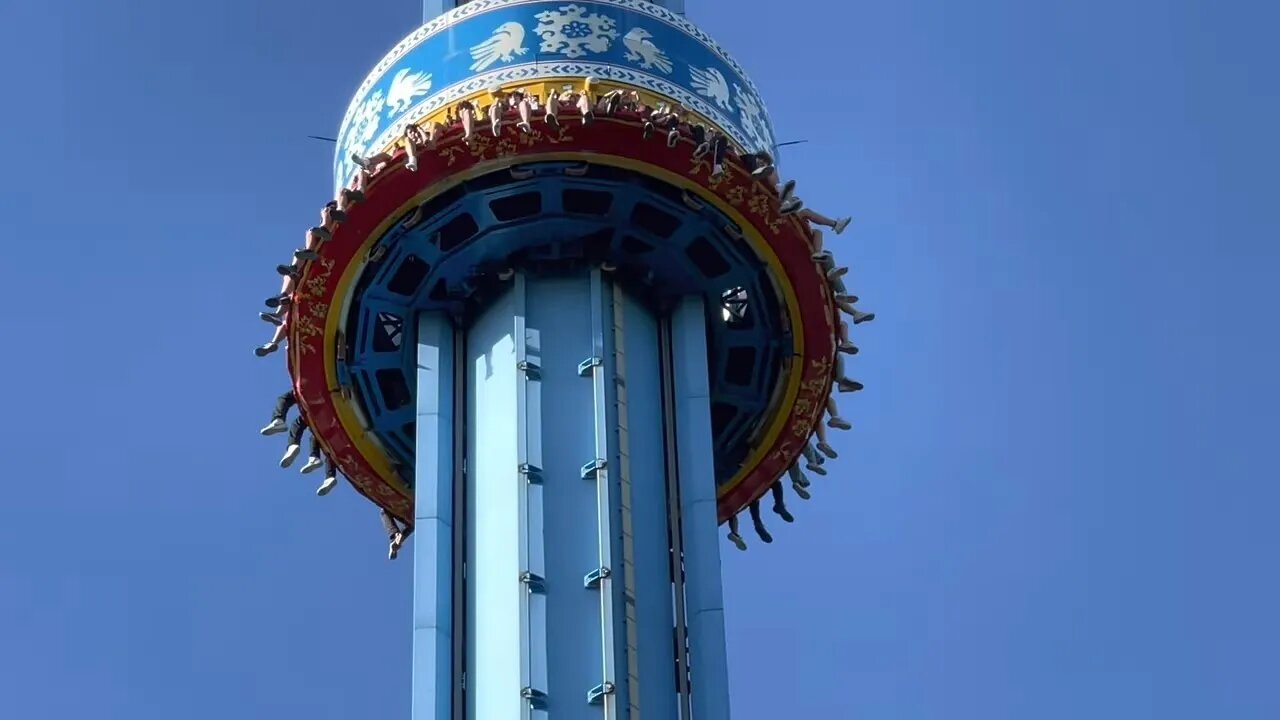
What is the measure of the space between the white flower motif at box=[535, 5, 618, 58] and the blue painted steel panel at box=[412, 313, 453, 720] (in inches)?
177

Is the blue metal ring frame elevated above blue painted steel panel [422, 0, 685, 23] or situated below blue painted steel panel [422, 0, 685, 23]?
below

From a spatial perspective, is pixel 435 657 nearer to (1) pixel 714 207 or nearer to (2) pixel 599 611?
(2) pixel 599 611

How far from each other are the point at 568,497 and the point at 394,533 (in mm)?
5525

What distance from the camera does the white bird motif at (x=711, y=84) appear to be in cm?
4581

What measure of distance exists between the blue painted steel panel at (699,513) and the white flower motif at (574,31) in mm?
4127

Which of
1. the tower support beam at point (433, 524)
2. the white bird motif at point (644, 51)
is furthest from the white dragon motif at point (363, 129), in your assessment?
the white bird motif at point (644, 51)

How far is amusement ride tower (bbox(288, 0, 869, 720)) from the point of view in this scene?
42.4 m

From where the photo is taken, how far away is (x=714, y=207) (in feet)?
147

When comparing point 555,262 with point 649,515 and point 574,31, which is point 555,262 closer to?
point 574,31

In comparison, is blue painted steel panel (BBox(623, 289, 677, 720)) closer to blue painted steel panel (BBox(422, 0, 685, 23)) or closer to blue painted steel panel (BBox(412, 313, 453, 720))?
blue painted steel panel (BBox(412, 313, 453, 720))

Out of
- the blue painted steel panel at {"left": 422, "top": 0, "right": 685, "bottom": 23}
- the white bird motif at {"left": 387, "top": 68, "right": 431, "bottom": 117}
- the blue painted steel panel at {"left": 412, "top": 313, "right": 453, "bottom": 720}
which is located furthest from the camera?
the blue painted steel panel at {"left": 422, "top": 0, "right": 685, "bottom": 23}

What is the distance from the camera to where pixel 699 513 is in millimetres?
43656

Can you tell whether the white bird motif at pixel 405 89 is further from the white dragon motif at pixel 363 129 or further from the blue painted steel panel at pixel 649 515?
the blue painted steel panel at pixel 649 515

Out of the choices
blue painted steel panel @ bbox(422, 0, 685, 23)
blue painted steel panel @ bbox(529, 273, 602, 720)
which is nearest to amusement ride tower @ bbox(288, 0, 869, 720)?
blue painted steel panel @ bbox(529, 273, 602, 720)
